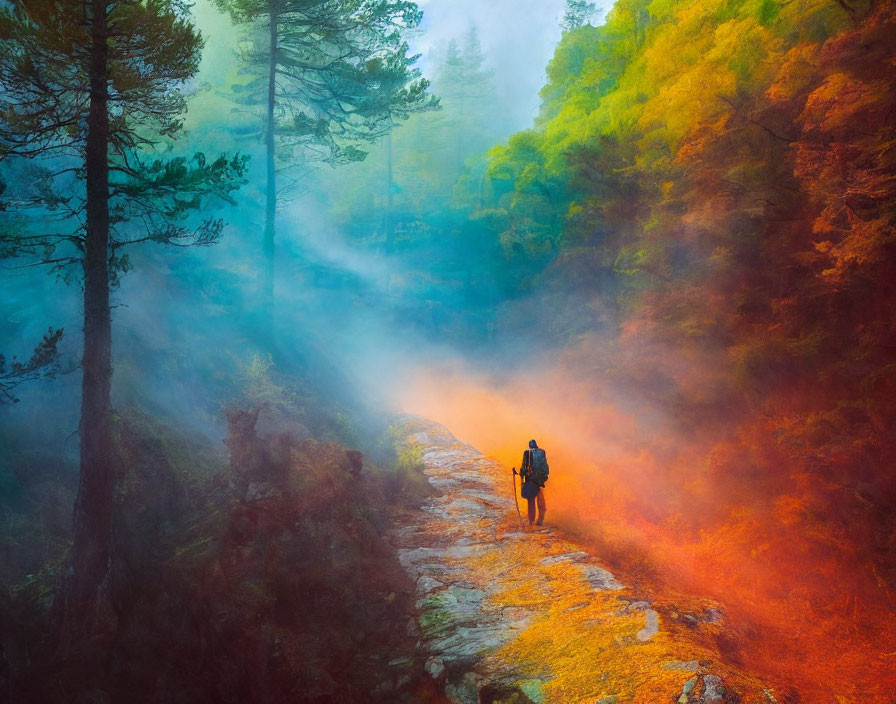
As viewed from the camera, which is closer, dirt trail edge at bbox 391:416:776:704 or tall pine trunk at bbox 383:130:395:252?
dirt trail edge at bbox 391:416:776:704

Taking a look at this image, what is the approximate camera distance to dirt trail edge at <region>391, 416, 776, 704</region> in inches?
206

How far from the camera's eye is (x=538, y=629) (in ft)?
21.7

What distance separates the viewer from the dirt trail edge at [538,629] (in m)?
5.23

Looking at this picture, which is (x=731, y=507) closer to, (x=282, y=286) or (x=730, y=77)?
(x=730, y=77)

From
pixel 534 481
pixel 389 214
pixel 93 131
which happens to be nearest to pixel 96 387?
pixel 93 131

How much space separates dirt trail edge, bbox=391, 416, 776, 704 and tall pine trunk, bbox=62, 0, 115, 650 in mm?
4837

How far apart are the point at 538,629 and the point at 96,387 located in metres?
7.32

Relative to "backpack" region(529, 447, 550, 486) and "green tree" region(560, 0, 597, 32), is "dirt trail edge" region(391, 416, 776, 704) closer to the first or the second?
"backpack" region(529, 447, 550, 486)

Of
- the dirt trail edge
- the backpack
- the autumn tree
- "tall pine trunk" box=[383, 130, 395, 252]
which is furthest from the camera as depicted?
"tall pine trunk" box=[383, 130, 395, 252]

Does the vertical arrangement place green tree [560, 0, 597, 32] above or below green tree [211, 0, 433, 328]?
above

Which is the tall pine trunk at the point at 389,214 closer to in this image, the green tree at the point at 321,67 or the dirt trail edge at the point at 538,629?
the green tree at the point at 321,67

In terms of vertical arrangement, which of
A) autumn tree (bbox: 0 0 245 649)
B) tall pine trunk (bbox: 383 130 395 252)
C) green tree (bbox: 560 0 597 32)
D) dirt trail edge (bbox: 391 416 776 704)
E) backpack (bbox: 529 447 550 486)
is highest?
green tree (bbox: 560 0 597 32)

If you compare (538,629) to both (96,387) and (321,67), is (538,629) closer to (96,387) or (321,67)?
(96,387)

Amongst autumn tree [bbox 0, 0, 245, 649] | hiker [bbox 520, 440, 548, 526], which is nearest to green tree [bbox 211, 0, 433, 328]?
autumn tree [bbox 0, 0, 245, 649]
